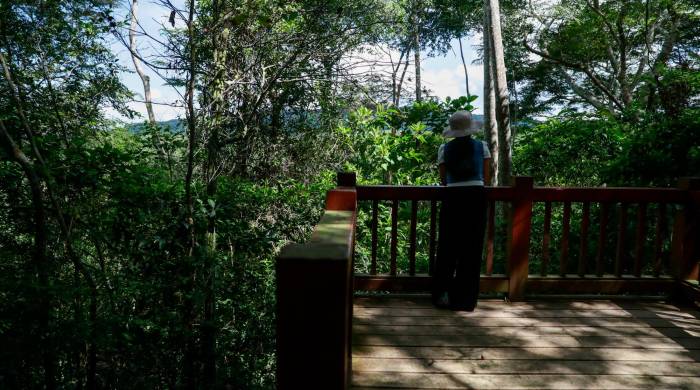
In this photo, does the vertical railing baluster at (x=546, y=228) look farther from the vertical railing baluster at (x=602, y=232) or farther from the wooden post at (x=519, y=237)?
the vertical railing baluster at (x=602, y=232)

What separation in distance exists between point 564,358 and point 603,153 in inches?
257

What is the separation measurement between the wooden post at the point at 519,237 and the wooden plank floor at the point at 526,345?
0.18 meters

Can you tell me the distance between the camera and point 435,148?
9375 mm

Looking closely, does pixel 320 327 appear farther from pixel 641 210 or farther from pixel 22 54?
pixel 22 54

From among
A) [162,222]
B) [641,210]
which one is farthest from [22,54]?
[641,210]

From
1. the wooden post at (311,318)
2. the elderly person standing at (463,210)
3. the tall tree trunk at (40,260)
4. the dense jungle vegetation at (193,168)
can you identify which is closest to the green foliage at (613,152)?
the dense jungle vegetation at (193,168)

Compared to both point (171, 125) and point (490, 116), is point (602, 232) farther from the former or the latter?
point (490, 116)

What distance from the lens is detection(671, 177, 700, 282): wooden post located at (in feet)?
12.4

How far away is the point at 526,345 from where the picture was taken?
300 cm

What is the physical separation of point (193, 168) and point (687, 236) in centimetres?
566

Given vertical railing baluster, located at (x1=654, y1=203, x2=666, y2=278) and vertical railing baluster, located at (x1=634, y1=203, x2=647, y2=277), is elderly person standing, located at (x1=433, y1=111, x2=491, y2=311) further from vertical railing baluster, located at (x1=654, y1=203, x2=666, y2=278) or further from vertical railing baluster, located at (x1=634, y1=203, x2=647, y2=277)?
vertical railing baluster, located at (x1=654, y1=203, x2=666, y2=278)

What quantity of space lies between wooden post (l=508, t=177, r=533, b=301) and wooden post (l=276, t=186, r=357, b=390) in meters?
2.95

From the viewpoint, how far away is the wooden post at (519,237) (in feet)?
12.4

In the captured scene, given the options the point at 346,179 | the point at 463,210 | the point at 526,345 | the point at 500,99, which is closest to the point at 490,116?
the point at 500,99
